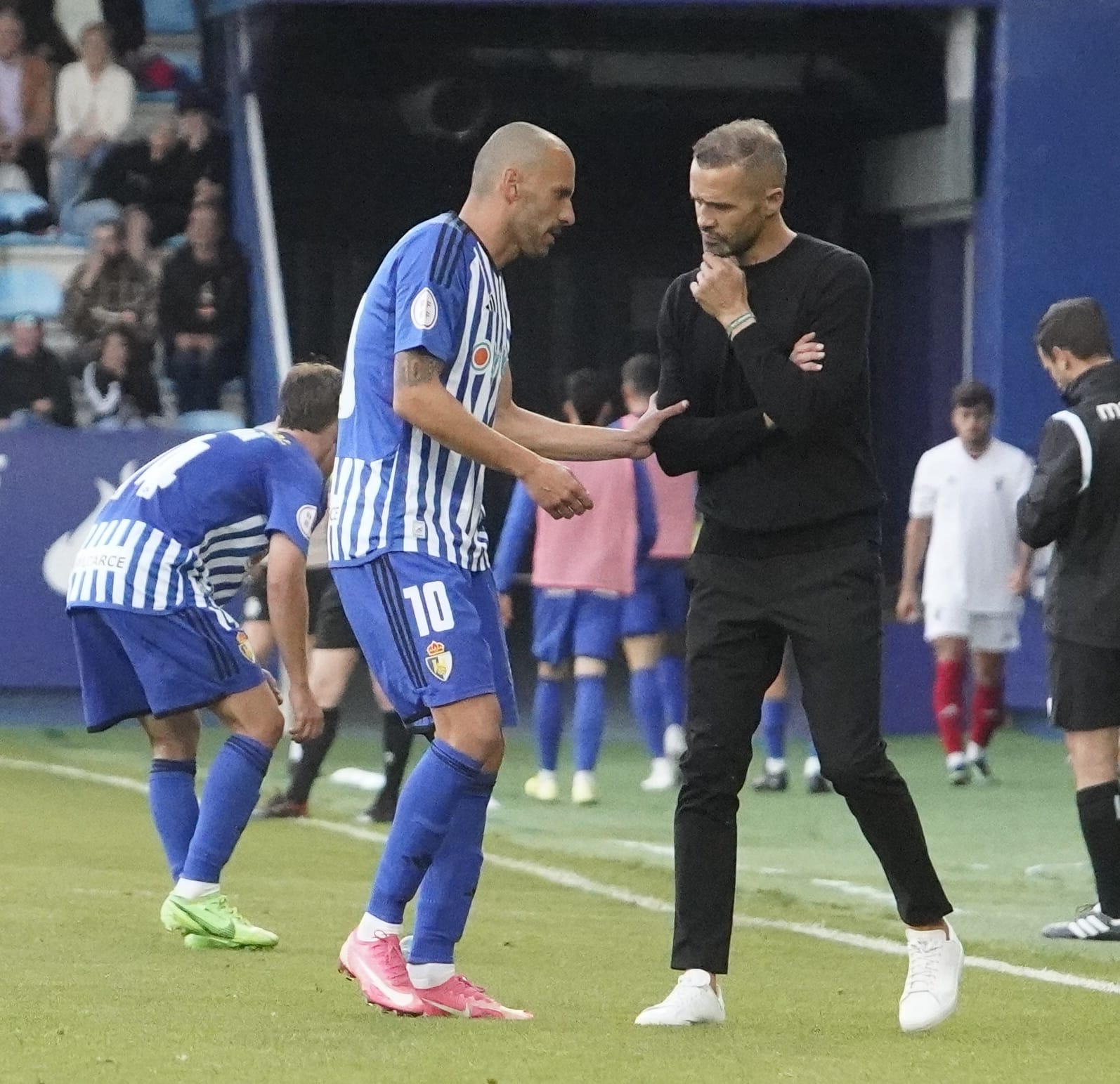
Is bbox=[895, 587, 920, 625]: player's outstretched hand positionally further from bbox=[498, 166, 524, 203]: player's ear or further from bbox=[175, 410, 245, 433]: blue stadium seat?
bbox=[498, 166, 524, 203]: player's ear

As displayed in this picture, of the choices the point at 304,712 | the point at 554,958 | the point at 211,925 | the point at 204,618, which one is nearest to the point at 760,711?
the point at 554,958

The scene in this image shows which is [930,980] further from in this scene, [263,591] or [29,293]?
[29,293]

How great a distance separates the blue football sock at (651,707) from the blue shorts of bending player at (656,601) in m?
0.25

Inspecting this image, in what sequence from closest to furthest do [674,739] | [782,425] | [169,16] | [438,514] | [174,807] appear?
[782,425] → [438,514] → [174,807] → [674,739] → [169,16]

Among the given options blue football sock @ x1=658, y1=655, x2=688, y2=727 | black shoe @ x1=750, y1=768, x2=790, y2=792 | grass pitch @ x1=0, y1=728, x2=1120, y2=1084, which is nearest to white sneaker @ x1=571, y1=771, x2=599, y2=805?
grass pitch @ x1=0, y1=728, x2=1120, y2=1084

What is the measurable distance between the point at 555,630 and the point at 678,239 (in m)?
10.4

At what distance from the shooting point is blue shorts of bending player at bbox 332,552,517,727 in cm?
546

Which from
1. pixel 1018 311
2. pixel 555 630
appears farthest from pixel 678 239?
pixel 555 630

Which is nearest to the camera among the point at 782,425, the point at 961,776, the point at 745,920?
the point at 782,425

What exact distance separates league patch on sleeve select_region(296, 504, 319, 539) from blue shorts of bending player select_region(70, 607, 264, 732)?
43 cm

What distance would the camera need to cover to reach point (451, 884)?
18.5ft

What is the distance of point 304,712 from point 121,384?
9514 millimetres

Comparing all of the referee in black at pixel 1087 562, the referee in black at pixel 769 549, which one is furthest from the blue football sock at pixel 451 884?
the referee in black at pixel 1087 562

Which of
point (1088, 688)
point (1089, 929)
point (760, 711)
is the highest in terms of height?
point (760, 711)
